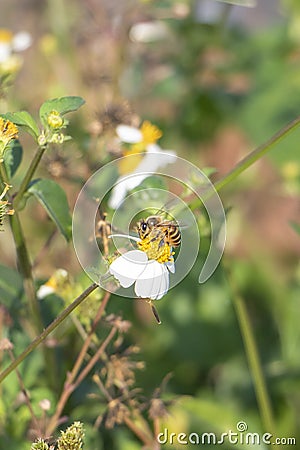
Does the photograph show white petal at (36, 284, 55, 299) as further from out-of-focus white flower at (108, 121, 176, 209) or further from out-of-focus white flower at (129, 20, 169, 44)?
out-of-focus white flower at (129, 20, 169, 44)

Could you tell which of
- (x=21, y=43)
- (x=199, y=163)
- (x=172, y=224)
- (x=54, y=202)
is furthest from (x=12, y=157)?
(x=199, y=163)

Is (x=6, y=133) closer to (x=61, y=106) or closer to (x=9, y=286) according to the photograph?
(x=61, y=106)

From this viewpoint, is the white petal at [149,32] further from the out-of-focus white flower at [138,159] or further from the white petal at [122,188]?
the white petal at [122,188]

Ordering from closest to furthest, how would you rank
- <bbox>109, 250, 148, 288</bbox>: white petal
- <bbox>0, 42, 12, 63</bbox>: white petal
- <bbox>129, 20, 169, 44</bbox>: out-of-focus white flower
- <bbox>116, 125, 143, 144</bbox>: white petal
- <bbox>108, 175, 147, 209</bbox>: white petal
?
<bbox>109, 250, 148, 288</bbox>: white petal
<bbox>108, 175, 147, 209</bbox>: white petal
<bbox>116, 125, 143, 144</bbox>: white petal
<bbox>0, 42, 12, 63</bbox>: white petal
<bbox>129, 20, 169, 44</bbox>: out-of-focus white flower

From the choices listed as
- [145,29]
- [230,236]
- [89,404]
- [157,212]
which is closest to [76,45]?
[145,29]

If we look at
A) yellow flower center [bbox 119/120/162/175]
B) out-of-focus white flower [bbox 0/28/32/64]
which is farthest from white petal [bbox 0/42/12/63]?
yellow flower center [bbox 119/120/162/175]

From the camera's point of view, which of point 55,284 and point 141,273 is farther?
point 55,284

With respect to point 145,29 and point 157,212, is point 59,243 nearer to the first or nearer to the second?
point 145,29
